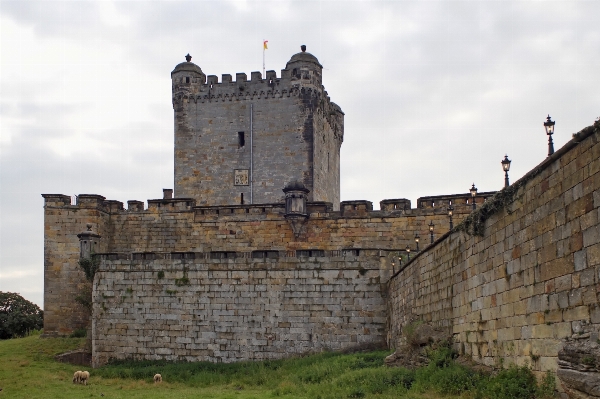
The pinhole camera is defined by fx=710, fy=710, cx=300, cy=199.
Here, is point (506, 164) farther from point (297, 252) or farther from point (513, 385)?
point (297, 252)

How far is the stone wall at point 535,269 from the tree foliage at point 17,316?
35198 millimetres

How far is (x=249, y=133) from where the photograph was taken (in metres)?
38.4

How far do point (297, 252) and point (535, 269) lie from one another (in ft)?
49.9

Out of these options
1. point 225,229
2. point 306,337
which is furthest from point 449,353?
point 225,229

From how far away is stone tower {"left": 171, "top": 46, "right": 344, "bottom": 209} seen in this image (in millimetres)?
37625

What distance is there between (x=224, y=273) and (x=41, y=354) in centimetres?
846

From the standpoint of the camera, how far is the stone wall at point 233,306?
24.7 meters

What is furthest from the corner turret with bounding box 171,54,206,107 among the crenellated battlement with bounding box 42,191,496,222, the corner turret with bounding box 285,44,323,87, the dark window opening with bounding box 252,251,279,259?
the dark window opening with bounding box 252,251,279,259

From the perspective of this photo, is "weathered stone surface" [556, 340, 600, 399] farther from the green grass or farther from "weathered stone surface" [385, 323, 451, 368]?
"weathered stone surface" [385, 323, 451, 368]

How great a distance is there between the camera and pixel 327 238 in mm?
30953

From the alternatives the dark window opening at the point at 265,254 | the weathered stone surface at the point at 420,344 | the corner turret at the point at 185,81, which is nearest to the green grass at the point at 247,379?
the weathered stone surface at the point at 420,344

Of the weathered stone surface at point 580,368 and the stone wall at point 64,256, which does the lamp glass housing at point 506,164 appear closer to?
the weathered stone surface at point 580,368

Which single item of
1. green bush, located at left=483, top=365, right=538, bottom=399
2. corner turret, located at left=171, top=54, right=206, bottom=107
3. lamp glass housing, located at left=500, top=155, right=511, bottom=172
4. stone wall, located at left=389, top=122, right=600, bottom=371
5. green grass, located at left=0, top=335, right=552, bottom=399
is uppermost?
corner turret, located at left=171, top=54, right=206, bottom=107

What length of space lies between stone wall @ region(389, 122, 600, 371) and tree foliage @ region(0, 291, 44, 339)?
35198mm
